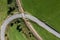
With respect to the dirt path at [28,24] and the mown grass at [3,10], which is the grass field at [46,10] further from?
the mown grass at [3,10]

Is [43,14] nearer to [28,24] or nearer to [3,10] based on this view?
[28,24]

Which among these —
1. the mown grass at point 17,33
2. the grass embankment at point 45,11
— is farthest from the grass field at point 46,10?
the mown grass at point 17,33

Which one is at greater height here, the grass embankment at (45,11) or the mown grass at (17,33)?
the grass embankment at (45,11)

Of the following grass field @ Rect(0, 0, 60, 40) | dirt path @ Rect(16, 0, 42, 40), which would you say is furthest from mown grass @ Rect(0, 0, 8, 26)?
dirt path @ Rect(16, 0, 42, 40)

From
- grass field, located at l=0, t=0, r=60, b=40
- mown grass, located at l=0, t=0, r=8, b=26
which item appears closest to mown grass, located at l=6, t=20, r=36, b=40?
grass field, located at l=0, t=0, r=60, b=40

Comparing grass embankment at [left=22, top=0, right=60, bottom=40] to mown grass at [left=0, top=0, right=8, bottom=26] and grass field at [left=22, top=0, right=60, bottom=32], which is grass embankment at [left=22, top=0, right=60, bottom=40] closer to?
grass field at [left=22, top=0, right=60, bottom=32]

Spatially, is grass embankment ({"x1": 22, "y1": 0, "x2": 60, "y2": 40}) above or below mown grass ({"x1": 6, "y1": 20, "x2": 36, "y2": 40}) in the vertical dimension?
above

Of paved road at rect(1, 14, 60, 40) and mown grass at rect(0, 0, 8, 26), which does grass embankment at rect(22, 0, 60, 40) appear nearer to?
paved road at rect(1, 14, 60, 40)
